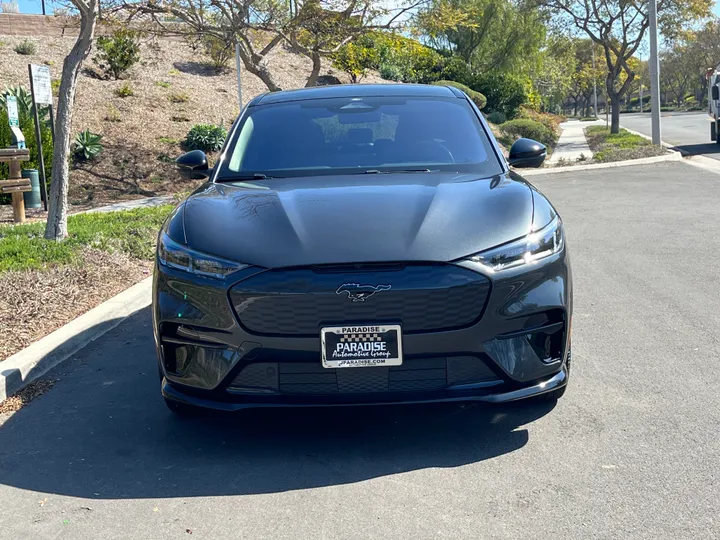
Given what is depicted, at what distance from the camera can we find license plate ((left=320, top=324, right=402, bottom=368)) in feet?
11.3

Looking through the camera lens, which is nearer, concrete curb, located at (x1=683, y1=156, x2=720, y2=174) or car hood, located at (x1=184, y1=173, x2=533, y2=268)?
car hood, located at (x1=184, y1=173, x2=533, y2=268)

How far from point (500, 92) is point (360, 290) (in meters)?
33.6

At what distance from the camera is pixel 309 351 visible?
137 inches

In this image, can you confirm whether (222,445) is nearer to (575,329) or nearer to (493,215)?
A: (493,215)

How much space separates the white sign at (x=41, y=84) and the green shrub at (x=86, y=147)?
4819 millimetres

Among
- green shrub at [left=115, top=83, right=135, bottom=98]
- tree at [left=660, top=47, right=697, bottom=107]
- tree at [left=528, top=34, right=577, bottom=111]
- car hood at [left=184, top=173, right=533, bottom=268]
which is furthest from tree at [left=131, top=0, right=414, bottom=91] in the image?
tree at [left=660, top=47, right=697, bottom=107]

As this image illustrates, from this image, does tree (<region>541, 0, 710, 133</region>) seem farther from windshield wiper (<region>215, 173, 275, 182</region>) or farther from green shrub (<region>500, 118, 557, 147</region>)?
windshield wiper (<region>215, 173, 275, 182</region>)

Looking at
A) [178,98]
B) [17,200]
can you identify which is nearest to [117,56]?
[178,98]

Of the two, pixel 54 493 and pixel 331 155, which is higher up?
pixel 331 155

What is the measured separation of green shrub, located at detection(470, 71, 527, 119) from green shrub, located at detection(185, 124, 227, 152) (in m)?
18.7

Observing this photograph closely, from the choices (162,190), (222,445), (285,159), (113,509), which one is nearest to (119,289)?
(285,159)

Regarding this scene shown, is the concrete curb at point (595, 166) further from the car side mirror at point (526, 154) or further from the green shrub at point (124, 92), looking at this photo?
the car side mirror at point (526, 154)

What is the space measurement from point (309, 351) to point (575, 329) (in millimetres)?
2821

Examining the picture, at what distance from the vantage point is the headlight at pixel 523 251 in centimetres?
354
